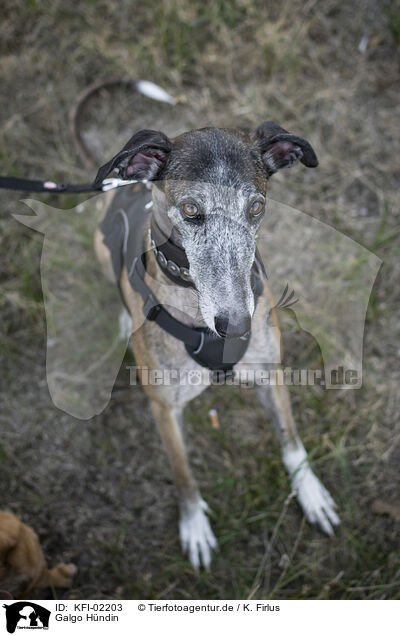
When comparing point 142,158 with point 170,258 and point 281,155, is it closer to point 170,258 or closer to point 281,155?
point 170,258

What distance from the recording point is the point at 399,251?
3982 millimetres

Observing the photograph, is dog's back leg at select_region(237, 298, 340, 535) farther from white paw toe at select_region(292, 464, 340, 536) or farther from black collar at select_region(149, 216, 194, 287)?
black collar at select_region(149, 216, 194, 287)

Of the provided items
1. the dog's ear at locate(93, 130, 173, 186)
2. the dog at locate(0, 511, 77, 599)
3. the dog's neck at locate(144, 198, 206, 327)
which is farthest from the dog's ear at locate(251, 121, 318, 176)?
the dog at locate(0, 511, 77, 599)

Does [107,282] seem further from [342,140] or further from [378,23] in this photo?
[378,23]

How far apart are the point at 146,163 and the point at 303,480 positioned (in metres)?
2.20

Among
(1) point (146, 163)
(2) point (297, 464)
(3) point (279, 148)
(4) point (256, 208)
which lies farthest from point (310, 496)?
(1) point (146, 163)

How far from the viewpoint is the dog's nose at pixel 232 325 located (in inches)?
76.2

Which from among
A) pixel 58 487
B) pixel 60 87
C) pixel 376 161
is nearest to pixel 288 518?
pixel 58 487

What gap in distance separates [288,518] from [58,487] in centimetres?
161

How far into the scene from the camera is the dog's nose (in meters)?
1.93

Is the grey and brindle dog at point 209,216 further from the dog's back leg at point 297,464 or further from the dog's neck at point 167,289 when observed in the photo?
the dog's back leg at point 297,464

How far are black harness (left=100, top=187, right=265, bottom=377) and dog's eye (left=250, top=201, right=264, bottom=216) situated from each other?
34 centimetres
